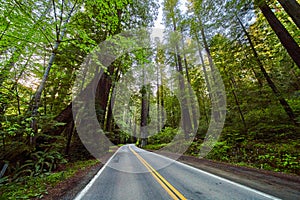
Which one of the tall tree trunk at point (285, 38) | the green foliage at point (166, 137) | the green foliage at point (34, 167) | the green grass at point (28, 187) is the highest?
the tall tree trunk at point (285, 38)

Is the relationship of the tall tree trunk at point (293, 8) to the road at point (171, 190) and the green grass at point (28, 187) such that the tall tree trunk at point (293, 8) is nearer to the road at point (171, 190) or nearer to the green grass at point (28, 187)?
the road at point (171, 190)

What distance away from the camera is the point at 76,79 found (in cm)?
1114

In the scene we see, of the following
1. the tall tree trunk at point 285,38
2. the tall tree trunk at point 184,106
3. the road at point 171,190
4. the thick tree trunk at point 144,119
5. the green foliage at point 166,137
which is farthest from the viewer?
the thick tree trunk at point 144,119

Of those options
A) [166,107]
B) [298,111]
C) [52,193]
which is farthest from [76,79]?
[166,107]

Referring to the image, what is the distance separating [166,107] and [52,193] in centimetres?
2287

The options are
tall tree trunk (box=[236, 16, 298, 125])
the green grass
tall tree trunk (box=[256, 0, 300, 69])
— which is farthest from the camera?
tall tree trunk (box=[236, 16, 298, 125])

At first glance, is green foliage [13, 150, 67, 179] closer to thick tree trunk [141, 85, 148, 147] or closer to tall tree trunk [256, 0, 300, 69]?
tall tree trunk [256, 0, 300, 69]

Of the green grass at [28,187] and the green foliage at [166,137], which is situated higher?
the green foliage at [166,137]

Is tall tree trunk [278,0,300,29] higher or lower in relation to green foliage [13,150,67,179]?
higher

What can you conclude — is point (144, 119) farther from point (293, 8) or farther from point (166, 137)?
point (293, 8)

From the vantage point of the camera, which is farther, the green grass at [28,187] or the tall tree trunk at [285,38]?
the tall tree trunk at [285,38]

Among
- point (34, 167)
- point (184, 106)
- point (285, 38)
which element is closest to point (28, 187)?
point (34, 167)

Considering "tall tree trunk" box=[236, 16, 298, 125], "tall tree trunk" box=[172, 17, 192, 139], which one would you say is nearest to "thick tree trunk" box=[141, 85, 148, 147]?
"tall tree trunk" box=[172, 17, 192, 139]

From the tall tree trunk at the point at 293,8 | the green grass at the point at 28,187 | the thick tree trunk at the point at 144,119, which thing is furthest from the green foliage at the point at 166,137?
the tall tree trunk at the point at 293,8
